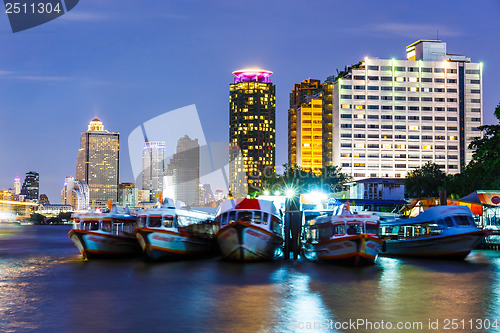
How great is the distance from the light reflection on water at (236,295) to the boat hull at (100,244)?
259 centimetres

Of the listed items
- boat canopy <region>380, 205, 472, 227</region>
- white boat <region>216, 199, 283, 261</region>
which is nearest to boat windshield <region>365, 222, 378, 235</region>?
white boat <region>216, 199, 283, 261</region>

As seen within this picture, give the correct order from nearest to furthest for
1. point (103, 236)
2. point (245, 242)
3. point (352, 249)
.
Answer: point (352, 249), point (245, 242), point (103, 236)

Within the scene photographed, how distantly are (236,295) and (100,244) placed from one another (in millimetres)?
22211

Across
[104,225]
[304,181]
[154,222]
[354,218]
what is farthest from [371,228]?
[304,181]

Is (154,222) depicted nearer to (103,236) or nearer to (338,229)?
(103,236)

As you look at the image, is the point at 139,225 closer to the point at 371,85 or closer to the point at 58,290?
the point at 58,290

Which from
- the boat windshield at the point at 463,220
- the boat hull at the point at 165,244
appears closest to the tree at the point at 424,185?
the boat windshield at the point at 463,220

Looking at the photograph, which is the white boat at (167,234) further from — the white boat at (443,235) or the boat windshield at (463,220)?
the boat windshield at (463,220)

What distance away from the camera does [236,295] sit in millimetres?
30625

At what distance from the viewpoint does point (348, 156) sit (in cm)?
19550

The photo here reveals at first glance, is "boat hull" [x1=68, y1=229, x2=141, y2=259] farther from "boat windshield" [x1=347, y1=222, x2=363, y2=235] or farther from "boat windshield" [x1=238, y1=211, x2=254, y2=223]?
"boat windshield" [x1=347, y1=222, x2=363, y2=235]

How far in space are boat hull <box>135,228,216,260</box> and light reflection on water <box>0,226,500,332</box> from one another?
1.21 meters

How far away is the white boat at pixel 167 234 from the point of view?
45.4 m

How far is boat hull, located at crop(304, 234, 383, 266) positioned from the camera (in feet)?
136
